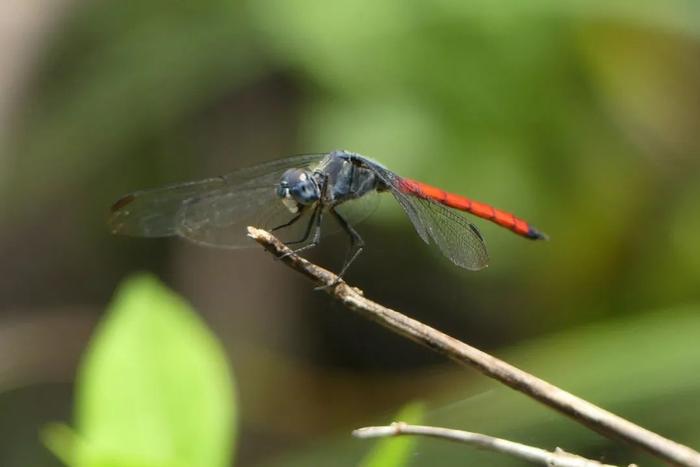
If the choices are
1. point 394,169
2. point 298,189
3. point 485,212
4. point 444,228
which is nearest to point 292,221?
point 298,189

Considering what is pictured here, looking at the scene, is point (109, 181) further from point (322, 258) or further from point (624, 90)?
point (624, 90)

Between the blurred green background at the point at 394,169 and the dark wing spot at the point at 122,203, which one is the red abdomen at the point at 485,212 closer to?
the blurred green background at the point at 394,169

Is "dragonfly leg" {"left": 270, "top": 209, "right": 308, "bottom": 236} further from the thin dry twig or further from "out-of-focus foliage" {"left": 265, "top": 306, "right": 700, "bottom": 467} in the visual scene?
the thin dry twig

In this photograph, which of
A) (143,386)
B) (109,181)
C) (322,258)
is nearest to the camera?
(143,386)

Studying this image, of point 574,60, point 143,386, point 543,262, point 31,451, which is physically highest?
point 574,60

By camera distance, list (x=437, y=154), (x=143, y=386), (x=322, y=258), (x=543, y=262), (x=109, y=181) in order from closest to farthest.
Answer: (x=143, y=386) < (x=437, y=154) < (x=543, y=262) < (x=322, y=258) < (x=109, y=181)

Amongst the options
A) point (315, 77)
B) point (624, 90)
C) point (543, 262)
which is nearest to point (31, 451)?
point (315, 77)

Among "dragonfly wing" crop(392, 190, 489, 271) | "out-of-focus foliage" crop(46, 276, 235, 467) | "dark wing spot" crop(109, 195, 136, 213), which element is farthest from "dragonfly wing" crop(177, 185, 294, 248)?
"out-of-focus foliage" crop(46, 276, 235, 467)

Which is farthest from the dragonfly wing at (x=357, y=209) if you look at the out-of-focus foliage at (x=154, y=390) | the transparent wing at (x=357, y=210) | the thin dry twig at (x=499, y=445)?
the thin dry twig at (x=499, y=445)
